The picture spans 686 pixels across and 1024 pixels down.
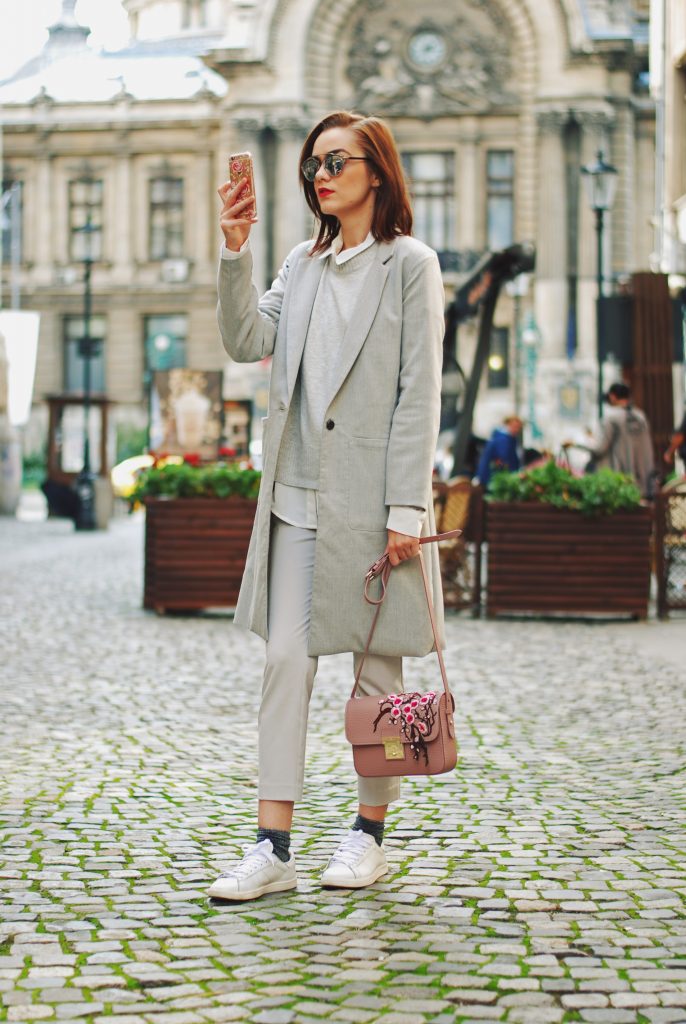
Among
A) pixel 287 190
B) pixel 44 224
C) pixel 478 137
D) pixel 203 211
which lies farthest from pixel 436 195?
pixel 44 224

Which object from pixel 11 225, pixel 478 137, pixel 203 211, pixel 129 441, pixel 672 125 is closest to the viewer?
pixel 672 125

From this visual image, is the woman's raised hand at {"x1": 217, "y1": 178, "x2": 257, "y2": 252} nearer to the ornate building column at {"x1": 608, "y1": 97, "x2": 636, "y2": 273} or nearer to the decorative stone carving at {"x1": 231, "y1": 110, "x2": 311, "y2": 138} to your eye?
the ornate building column at {"x1": 608, "y1": 97, "x2": 636, "y2": 273}

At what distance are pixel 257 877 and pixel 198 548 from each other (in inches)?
312

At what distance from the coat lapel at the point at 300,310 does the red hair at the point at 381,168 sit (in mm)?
138

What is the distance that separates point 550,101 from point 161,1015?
148 feet

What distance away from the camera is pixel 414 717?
3965mm

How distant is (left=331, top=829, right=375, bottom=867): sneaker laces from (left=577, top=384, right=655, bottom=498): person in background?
394 inches

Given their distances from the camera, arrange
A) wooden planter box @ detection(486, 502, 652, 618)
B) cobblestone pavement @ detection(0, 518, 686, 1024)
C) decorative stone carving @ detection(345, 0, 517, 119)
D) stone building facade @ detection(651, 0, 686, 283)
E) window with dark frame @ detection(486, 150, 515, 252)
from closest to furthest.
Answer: cobblestone pavement @ detection(0, 518, 686, 1024) → wooden planter box @ detection(486, 502, 652, 618) → stone building facade @ detection(651, 0, 686, 283) → decorative stone carving @ detection(345, 0, 517, 119) → window with dark frame @ detection(486, 150, 515, 252)

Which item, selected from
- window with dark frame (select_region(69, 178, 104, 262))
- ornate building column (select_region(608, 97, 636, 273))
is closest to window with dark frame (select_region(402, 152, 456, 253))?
ornate building column (select_region(608, 97, 636, 273))

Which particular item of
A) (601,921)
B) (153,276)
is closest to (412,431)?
(601,921)

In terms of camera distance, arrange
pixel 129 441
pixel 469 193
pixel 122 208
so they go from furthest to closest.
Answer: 1. pixel 122 208
2. pixel 129 441
3. pixel 469 193

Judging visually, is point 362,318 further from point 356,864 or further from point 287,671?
point 356,864

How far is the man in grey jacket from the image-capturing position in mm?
13969

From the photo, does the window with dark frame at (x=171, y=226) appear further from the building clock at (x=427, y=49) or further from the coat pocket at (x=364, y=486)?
the coat pocket at (x=364, y=486)
